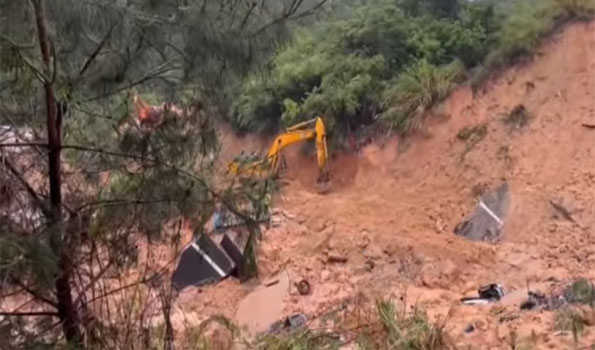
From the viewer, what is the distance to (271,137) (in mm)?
14828

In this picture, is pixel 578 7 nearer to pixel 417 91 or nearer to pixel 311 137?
pixel 417 91

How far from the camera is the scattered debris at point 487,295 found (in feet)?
27.6

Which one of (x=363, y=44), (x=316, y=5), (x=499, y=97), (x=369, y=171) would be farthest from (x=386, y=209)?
(x=316, y=5)

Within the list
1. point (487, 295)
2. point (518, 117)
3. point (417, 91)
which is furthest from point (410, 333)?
point (417, 91)

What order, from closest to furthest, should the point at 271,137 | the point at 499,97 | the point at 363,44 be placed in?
1. the point at 499,97
2. the point at 363,44
3. the point at 271,137

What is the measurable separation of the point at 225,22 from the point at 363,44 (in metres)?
9.94

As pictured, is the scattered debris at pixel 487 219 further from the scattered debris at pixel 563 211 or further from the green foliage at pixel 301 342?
the green foliage at pixel 301 342

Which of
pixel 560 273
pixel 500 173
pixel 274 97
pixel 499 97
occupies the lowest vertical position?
pixel 560 273

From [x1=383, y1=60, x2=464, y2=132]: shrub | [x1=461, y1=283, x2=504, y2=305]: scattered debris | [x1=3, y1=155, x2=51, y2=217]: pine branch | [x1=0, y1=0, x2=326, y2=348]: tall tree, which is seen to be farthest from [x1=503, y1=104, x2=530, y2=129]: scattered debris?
[x1=3, y1=155, x2=51, y2=217]: pine branch

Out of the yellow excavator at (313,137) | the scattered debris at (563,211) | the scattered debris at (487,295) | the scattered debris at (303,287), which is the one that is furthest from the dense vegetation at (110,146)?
the yellow excavator at (313,137)

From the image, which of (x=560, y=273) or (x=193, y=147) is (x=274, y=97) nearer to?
(x=560, y=273)

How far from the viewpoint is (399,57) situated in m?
13.4

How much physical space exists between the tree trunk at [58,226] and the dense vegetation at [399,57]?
8.30 m

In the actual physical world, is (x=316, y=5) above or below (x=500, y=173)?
above
